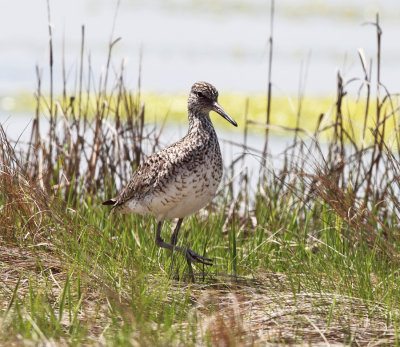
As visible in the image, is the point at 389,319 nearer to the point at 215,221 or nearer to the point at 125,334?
the point at 125,334

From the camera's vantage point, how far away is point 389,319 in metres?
3.69

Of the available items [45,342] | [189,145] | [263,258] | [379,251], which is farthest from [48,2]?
[45,342]

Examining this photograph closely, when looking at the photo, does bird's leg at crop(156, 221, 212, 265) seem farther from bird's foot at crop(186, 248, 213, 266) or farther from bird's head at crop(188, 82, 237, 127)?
bird's head at crop(188, 82, 237, 127)

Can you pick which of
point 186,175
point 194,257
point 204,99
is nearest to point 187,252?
point 194,257

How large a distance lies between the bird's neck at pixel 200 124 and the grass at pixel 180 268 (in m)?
0.31

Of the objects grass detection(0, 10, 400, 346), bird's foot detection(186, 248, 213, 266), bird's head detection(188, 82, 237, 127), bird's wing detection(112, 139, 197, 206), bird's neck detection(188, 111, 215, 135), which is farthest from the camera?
bird's head detection(188, 82, 237, 127)

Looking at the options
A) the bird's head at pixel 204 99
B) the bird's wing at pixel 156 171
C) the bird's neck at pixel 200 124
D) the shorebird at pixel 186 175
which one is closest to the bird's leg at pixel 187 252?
the shorebird at pixel 186 175

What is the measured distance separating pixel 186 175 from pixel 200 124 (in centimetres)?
48

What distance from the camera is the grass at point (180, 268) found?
353 cm

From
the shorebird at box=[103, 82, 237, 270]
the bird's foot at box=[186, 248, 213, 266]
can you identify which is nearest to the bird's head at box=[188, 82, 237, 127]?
the shorebird at box=[103, 82, 237, 270]

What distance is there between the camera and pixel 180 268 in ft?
15.2

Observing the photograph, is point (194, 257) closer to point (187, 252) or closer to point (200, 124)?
point (187, 252)

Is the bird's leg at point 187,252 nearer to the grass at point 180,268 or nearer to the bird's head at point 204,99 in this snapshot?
the grass at point 180,268

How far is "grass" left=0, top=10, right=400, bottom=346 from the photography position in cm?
353
